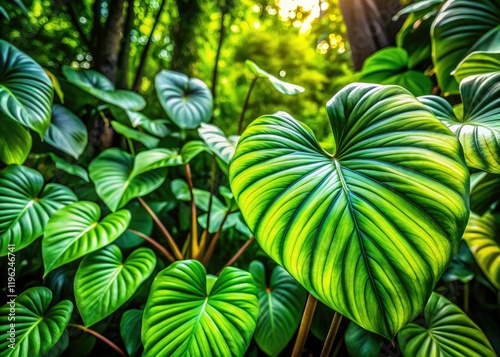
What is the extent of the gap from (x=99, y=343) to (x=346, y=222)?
0.91m

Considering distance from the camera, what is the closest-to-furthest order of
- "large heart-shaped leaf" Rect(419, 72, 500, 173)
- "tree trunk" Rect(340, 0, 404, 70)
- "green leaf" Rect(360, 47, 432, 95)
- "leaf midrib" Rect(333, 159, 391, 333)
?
"leaf midrib" Rect(333, 159, 391, 333)
"large heart-shaped leaf" Rect(419, 72, 500, 173)
"green leaf" Rect(360, 47, 432, 95)
"tree trunk" Rect(340, 0, 404, 70)

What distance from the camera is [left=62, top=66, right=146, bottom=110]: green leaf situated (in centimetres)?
102

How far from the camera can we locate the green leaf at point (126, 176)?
76cm

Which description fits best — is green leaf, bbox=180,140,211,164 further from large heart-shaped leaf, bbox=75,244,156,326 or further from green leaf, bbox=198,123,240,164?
large heart-shaped leaf, bbox=75,244,156,326

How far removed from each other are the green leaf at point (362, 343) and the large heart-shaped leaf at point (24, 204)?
0.82 metres

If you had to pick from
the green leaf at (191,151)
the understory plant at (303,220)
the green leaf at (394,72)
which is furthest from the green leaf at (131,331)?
the green leaf at (394,72)

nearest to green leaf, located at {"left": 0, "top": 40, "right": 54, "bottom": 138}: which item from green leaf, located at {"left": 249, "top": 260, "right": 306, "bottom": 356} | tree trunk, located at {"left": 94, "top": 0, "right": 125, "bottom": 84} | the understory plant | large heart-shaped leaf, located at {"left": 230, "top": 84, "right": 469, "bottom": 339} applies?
the understory plant

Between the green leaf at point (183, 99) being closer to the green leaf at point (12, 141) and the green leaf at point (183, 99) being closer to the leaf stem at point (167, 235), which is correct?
the leaf stem at point (167, 235)

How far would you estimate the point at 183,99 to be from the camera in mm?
1135

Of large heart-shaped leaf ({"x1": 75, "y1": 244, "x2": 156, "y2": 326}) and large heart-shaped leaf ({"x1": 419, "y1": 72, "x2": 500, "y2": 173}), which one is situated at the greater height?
large heart-shaped leaf ({"x1": 419, "y1": 72, "x2": 500, "y2": 173})

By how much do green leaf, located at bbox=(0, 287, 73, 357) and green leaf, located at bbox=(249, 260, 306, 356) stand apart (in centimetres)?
44

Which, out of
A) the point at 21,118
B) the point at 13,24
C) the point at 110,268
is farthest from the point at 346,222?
the point at 13,24

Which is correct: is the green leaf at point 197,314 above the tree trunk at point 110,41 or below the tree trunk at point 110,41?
below

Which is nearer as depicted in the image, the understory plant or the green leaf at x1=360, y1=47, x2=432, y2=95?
the understory plant
